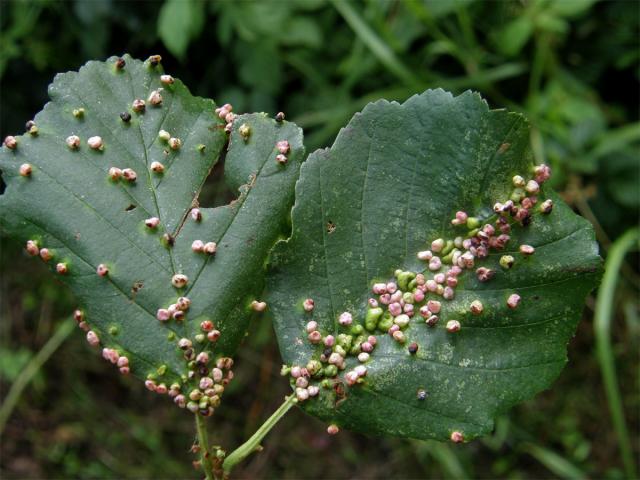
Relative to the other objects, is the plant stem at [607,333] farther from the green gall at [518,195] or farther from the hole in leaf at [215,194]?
the hole in leaf at [215,194]

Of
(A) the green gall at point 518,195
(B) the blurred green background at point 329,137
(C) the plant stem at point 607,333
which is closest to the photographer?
(A) the green gall at point 518,195

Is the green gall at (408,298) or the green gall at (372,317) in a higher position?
the green gall at (408,298)

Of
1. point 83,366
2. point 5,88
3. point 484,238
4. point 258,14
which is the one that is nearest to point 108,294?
point 484,238

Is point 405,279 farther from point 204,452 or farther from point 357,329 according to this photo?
point 204,452

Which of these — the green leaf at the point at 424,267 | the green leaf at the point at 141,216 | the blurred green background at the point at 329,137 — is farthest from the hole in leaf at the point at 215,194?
the green leaf at the point at 424,267

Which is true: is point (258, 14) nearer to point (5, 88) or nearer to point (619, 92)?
point (5, 88)

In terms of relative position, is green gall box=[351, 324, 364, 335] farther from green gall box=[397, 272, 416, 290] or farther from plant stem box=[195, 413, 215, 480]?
plant stem box=[195, 413, 215, 480]

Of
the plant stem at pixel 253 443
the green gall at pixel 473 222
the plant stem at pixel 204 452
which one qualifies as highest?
the green gall at pixel 473 222
